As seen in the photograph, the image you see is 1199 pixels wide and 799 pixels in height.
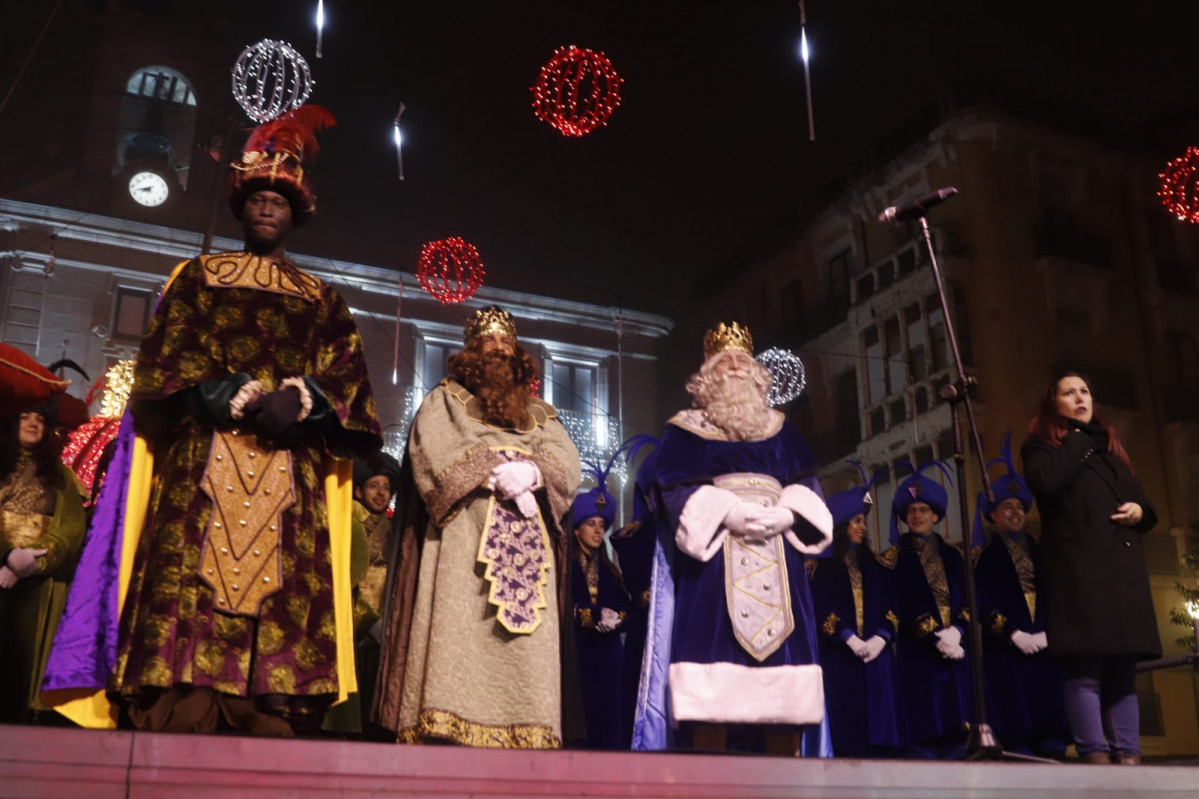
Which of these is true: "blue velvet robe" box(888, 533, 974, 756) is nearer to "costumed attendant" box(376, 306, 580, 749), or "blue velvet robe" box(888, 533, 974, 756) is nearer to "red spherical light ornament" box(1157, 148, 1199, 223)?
"costumed attendant" box(376, 306, 580, 749)

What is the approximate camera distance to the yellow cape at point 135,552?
3232 mm

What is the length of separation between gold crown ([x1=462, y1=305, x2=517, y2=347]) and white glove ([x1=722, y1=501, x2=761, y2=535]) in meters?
1.08

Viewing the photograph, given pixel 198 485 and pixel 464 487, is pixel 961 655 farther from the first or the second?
pixel 198 485

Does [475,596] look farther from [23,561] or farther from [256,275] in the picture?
[23,561]

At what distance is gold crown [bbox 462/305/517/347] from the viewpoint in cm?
448

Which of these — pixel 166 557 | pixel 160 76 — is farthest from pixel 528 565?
pixel 160 76

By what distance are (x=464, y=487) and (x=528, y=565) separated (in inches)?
13.8

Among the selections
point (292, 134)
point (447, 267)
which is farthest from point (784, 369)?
point (292, 134)

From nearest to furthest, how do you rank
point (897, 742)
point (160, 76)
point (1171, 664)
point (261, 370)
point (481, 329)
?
point (261, 370) → point (481, 329) → point (1171, 664) → point (897, 742) → point (160, 76)

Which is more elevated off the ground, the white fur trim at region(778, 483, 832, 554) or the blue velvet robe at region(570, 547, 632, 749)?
the white fur trim at region(778, 483, 832, 554)

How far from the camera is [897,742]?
602cm

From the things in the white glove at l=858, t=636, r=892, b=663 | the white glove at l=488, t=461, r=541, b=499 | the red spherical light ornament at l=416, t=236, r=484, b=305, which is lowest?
the white glove at l=858, t=636, r=892, b=663

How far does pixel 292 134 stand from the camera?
3.85 meters

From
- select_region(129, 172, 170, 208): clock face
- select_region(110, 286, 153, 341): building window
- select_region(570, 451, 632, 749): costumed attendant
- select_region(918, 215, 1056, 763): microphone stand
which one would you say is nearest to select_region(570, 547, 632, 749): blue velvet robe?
select_region(570, 451, 632, 749): costumed attendant
